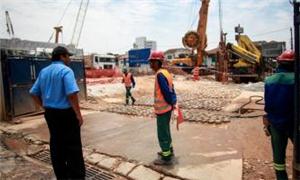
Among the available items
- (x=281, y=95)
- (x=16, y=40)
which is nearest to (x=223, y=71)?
(x=16, y=40)

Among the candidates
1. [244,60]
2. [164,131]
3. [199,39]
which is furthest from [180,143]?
[199,39]

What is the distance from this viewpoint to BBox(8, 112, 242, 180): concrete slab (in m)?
4.97

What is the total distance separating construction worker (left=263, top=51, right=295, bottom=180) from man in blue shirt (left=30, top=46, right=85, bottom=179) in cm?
241

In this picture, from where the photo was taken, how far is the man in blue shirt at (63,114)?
420cm

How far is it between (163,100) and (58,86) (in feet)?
5.65

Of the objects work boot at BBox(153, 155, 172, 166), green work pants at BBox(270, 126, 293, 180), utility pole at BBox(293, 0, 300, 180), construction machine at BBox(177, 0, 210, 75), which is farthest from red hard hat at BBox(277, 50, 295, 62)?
construction machine at BBox(177, 0, 210, 75)

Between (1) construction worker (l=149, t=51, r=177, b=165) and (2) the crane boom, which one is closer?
(1) construction worker (l=149, t=51, r=177, b=165)

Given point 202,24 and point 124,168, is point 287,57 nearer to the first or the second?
point 124,168

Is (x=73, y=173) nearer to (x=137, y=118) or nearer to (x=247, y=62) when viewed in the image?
(x=137, y=118)

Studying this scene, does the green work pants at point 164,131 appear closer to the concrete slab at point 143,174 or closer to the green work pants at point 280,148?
the concrete slab at point 143,174

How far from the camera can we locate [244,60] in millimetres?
24031

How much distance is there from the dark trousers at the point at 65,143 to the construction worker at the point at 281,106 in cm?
248

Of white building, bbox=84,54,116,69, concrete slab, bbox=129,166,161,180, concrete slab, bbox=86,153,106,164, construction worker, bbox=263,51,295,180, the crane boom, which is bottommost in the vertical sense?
concrete slab, bbox=129,166,161,180

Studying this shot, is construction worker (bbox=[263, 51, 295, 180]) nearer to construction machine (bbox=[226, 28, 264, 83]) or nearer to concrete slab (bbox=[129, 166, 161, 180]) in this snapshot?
concrete slab (bbox=[129, 166, 161, 180])
